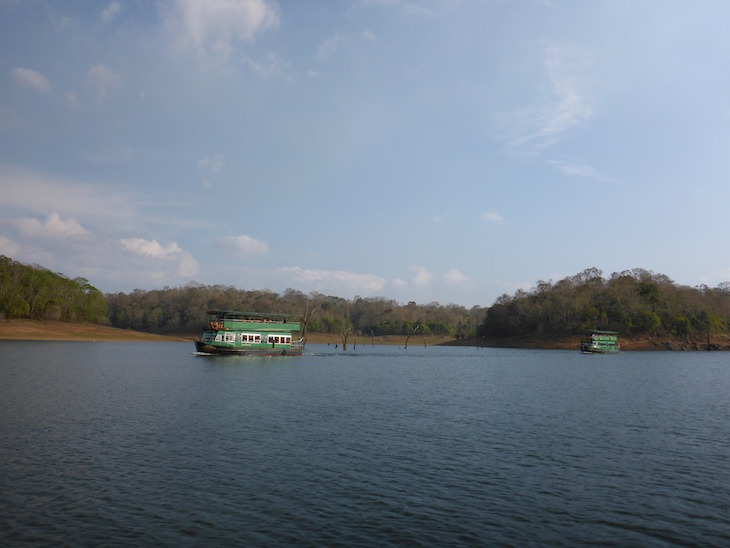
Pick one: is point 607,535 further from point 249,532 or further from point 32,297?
point 32,297

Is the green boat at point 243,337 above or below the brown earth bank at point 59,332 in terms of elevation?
above

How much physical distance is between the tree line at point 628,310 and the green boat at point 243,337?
114323 millimetres

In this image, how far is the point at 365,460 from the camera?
25.2m

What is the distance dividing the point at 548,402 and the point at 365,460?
26.7 metres

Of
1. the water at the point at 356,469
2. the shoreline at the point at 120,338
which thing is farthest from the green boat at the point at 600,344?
the water at the point at 356,469

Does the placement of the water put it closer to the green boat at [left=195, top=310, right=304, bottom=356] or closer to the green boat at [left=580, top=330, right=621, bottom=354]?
the green boat at [left=195, top=310, right=304, bottom=356]

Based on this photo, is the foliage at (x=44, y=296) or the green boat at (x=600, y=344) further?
the foliage at (x=44, y=296)

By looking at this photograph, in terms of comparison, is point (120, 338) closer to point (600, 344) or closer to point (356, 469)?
point (600, 344)

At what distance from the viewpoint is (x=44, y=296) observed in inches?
6491

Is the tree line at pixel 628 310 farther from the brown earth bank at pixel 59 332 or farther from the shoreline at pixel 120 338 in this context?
the brown earth bank at pixel 59 332

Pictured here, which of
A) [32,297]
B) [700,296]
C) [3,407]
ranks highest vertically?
[700,296]

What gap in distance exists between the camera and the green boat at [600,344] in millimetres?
141750

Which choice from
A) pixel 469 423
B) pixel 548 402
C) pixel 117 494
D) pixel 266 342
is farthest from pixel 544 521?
pixel 266 342

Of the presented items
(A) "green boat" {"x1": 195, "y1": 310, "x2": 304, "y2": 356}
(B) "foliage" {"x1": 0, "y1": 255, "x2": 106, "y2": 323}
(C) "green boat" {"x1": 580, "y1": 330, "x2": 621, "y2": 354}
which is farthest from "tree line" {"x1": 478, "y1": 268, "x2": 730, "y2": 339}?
(B) "foliage" {"x1": 0, "y1": 255, "x2": 106, "y2": 323}
